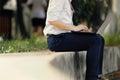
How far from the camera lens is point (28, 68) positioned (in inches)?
221

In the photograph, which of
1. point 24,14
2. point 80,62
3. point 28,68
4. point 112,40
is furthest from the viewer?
point 24,14

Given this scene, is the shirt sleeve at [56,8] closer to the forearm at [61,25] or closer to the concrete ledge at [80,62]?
the forearm at [61,25]

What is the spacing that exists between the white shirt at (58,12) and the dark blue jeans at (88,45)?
0.09 meters

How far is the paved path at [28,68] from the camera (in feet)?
18.1

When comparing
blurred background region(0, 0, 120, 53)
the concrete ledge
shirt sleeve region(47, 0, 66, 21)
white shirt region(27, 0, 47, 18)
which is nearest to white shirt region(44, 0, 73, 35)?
shirt sleeve region(47, 0, 66, 21)

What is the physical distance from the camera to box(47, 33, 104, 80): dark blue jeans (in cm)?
534

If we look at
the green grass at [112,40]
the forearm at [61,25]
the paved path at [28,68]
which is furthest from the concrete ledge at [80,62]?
the green grass at [112,40]

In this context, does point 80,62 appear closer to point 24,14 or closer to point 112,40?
point 112,40

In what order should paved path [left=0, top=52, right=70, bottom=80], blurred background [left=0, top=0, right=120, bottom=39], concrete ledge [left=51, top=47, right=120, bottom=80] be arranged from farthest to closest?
blurred background [left=0, top=0, right=120, bottom=39] < concrete ledge [left=51, top=47, right=120, bottom=80] < paved path [left=0, top=52, right=70, bottom=80]

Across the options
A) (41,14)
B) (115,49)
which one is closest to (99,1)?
(41,14)

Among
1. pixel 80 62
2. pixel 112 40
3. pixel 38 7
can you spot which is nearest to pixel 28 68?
pixel 80 62

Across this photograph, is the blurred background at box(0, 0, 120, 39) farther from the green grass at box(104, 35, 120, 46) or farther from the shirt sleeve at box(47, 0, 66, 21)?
the shirt sleeve at box(47, 0, 66, 21)

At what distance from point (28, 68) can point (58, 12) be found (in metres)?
0.79

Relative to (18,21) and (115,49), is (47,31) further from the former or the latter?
(18,21)
